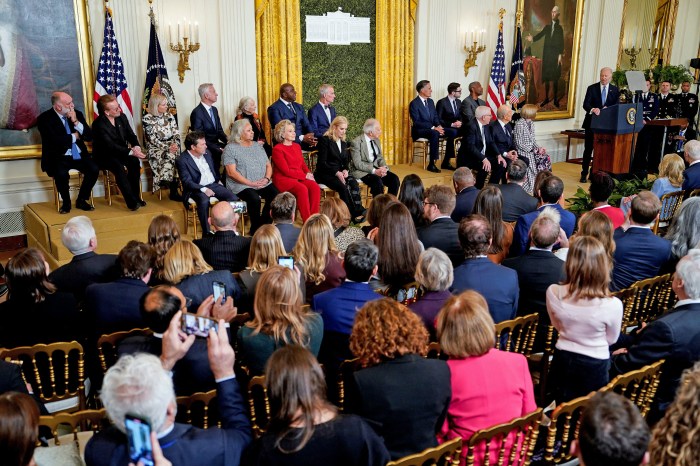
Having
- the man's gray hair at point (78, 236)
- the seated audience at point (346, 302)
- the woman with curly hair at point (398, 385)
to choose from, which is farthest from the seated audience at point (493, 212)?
the man's gray hair at point (78, 236)

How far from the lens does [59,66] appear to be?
7070 mm

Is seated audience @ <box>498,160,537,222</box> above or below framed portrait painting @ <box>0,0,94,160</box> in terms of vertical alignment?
below

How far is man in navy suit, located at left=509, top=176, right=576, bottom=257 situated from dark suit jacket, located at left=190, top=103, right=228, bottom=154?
4087 mm

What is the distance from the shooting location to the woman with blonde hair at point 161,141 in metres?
7.20

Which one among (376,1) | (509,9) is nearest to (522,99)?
(509,9)

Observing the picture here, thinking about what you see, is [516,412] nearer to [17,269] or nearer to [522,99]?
[17,269]

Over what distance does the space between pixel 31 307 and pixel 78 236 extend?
707 mm

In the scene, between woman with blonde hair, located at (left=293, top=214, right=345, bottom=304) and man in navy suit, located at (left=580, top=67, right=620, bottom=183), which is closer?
woman with blonde hair, located at (left=293, top=214, right=345, bottom=304)

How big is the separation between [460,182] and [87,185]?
13.5 feet

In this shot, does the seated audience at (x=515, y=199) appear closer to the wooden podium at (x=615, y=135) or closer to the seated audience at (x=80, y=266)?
the seated audience at (x=80, y=266)

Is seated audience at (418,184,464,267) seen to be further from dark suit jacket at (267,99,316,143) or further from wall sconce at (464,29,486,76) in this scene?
wall sconce at (464,29,486,76)

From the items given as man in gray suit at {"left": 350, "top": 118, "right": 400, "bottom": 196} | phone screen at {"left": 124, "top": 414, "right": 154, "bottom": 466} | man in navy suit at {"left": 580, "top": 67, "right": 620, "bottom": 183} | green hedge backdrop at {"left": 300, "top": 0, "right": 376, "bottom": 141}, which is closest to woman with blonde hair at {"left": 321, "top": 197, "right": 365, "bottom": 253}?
man in gray suit at {"left": 350, "top": 118, "right": 400, "bottom": 196}

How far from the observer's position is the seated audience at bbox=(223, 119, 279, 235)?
22.4ft

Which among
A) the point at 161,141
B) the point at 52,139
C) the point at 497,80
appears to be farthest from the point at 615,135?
the point at 52,139
